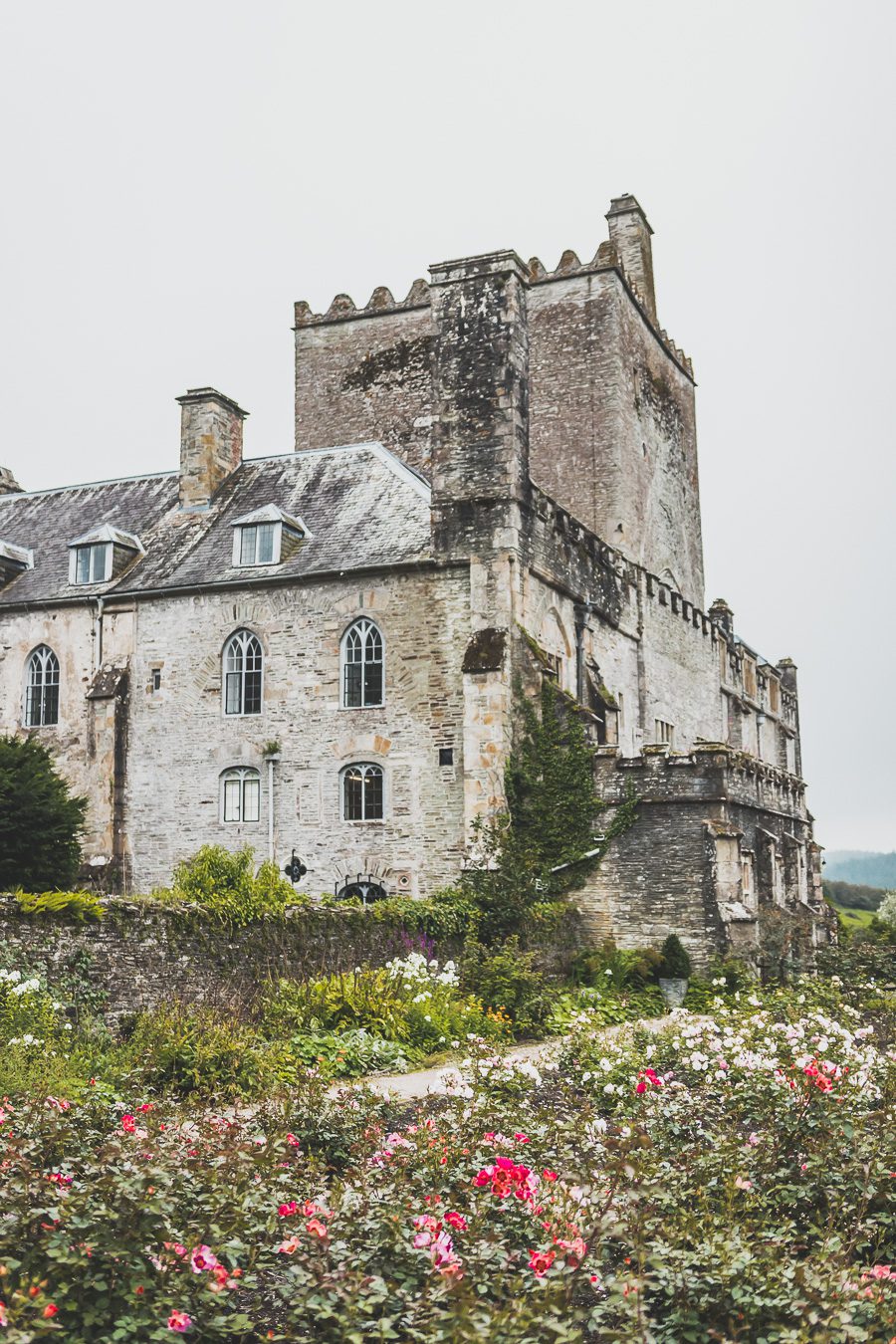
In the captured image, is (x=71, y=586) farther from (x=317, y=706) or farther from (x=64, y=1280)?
(x=64, y=1280)

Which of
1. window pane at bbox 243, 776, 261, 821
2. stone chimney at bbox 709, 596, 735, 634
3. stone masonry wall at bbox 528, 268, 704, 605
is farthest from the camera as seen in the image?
stone chimney at bbox 709, 596, 735, 634

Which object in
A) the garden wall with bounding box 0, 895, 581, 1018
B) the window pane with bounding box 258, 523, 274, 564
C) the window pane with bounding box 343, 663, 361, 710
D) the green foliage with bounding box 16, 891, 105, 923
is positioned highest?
the window pane with bounding box 258, 523, 274, 564

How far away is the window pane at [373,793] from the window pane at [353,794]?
12cm

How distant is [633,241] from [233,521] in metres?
17.5

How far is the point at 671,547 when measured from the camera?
40.3m

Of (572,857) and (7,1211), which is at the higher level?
(572,857)

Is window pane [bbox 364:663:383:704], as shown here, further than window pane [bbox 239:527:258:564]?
No

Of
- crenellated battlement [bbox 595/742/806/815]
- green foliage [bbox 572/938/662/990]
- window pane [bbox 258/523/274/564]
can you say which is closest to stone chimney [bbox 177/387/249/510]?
window pane [bbox 258/523/274/564]

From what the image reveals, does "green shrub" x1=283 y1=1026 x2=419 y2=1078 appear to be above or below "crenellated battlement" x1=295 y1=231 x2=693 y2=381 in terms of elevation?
below

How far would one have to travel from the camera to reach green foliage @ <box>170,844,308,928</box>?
56.0ft

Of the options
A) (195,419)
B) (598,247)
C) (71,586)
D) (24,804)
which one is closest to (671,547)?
(598,247)

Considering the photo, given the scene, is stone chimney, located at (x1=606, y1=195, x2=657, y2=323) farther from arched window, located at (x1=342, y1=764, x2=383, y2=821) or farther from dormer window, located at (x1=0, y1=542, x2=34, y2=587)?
arched window, located at (x1=342, y1=764, x2=383, y2=821)

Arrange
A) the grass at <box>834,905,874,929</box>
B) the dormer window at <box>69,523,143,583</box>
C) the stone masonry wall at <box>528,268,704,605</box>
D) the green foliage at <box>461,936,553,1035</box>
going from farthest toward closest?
1. the grass at <box>834,905,874,929</box>
2. the stone masonry wall at <box>528,268,704,605</box>
3. the dormer window at <box>69,523,143,583</box>
4. the green foliage at <box>461,936,553,1035</box>

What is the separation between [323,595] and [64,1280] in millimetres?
21842
